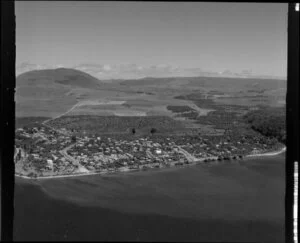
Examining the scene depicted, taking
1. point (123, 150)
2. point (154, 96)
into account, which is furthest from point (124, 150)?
point (154, 96)

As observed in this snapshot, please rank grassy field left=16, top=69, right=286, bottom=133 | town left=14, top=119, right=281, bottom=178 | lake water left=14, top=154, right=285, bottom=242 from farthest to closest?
grassy field left=16, top=69, right=286, bottom=133
town left=14, top=119, right=281, bottom=178
lake water left=14, top=154, right=285, bottom=242

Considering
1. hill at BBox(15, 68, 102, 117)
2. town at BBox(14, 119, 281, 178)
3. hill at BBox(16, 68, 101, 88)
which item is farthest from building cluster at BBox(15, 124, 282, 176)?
hill at BBox(16, 68, 101, 88)

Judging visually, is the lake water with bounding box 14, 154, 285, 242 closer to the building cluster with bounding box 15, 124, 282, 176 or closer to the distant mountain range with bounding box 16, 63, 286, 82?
the building cluster with bounding box 15, 124, 282, 176

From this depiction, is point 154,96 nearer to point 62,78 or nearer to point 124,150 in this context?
point 124,150

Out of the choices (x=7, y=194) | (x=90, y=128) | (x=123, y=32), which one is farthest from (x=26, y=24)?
(x=7, y=194)

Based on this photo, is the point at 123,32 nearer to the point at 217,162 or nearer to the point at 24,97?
the point at 24,97

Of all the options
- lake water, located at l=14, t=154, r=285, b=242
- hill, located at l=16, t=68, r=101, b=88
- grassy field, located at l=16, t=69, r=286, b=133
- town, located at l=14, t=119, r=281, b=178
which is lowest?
lake water, located at l=14, t=154, r=285, b=242
